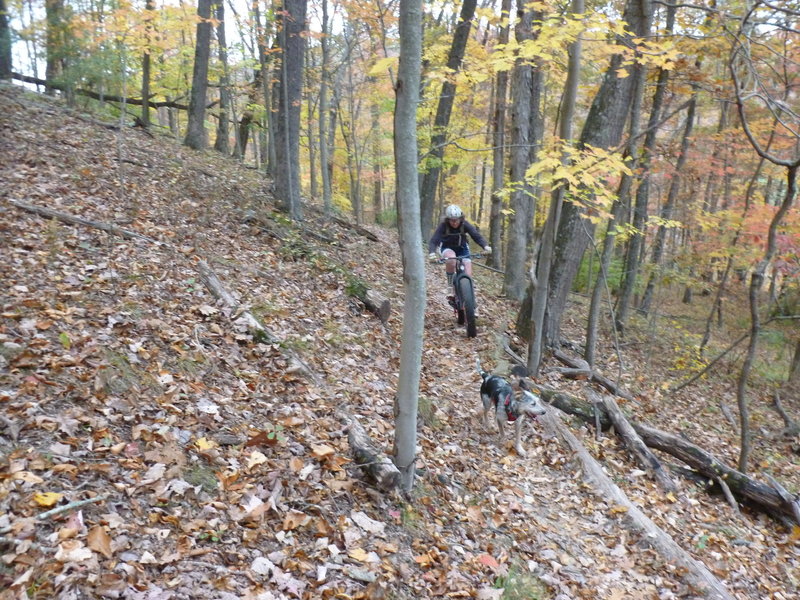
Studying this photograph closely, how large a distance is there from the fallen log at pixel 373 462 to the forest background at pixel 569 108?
111 inches

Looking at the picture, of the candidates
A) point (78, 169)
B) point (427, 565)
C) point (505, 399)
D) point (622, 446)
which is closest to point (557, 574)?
point (427, 565)

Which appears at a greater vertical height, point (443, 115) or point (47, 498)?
point (443, 115)

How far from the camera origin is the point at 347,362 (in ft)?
20.8

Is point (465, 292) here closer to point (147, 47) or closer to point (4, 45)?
point (147, 47)

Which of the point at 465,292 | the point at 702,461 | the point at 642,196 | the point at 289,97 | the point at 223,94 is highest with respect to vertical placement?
the point at 223,94

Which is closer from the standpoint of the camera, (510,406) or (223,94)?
(510,406)

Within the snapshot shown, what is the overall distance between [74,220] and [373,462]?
5.39 m

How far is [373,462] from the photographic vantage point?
417cm

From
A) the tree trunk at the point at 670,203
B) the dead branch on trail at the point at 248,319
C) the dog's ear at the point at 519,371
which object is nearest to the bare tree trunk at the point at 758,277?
the dog's ear at the point at 519,371

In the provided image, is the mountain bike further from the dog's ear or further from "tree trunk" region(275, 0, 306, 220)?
"tree trunk" region(275, 0, 306, 220)

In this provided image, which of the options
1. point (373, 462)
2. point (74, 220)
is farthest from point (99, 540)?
point (74, 220)

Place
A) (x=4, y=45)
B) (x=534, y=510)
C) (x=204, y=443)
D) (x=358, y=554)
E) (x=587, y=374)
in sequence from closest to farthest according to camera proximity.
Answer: (x=358, y=554) < (x=204, y=443) < (x=534, y=510) < (x=587, y=374) < (x=4, y=45)

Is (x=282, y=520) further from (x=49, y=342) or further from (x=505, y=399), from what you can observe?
(x=505, y=399)

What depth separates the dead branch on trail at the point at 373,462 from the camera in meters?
4.07
